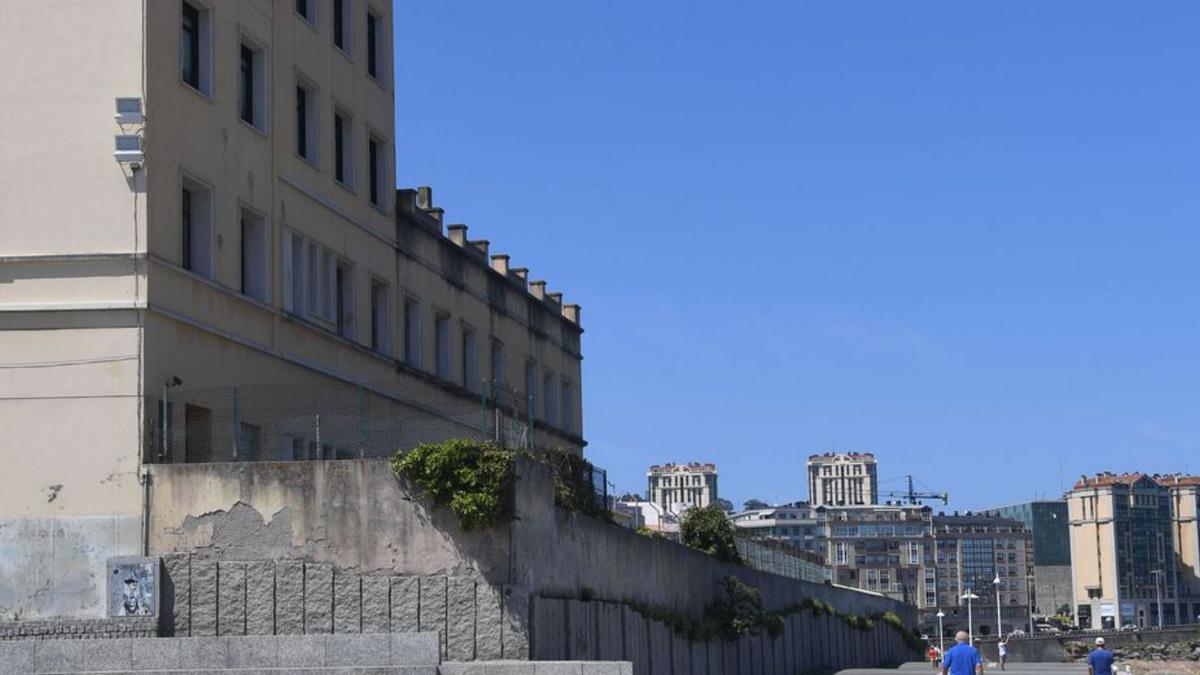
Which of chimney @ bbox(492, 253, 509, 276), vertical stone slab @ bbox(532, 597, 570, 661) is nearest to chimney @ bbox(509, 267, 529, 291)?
chimney @ bbox(492, 253, 509, 276)

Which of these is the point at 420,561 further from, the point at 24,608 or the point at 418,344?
the point at 418,344

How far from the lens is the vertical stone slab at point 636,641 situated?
121 ft

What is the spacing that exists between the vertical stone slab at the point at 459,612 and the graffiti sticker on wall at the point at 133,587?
183 inches

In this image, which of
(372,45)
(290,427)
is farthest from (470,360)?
(290,427)

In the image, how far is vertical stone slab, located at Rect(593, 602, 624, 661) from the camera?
34875 mm

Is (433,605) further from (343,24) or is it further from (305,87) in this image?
(343,24)

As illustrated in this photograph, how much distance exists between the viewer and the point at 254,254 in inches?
1411

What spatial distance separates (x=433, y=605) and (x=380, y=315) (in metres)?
14.6

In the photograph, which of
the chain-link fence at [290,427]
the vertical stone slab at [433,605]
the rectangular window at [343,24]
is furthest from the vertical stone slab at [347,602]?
the rectangular window at [343,24]

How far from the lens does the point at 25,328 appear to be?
31078 millimetres

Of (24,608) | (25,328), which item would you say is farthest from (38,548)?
(25,328)

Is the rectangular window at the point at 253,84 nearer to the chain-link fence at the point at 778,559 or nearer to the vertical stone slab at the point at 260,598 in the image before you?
the vertical stone slab at the point at 260,598

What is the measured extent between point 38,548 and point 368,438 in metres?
5.62

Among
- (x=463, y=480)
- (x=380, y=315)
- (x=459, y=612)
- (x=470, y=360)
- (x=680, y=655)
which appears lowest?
(x=680, y=655)
